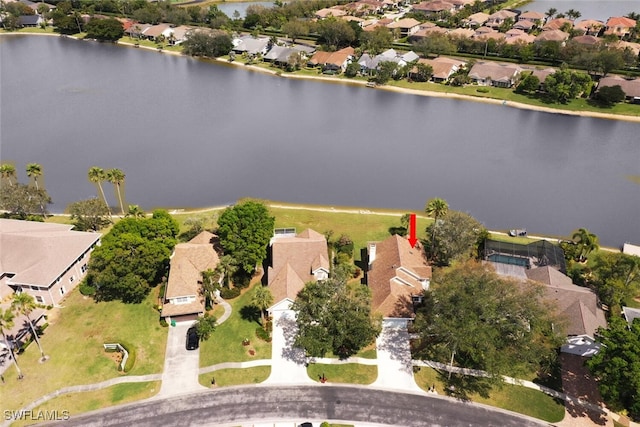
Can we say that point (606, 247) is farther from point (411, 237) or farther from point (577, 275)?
point (411, 237)

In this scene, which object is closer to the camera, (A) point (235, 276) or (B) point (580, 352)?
(B) point (580, 352)

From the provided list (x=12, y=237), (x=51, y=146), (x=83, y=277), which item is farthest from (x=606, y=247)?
(x=51, y=146)

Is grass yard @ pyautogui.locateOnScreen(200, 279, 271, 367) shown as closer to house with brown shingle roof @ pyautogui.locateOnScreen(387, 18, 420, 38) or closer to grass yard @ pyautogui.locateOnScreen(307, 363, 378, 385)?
grass yard @ pyautogui.locateOnScreen(307, 363, 378, 385)

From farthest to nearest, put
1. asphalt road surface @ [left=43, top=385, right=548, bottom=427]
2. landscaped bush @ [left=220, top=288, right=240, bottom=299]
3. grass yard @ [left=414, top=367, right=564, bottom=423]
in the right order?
1. landscaped bush @ [left=220, top=288, right=240, bottom=299]
2. grass yard @ [left=414, top=367, right=564, bottom=423]
3. asphalt road surface @ [left=43, top=385, right=548, bottom=427]

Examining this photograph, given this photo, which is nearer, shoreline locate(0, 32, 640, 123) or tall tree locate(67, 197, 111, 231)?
tall tree locate(67, 197, 111, 231)

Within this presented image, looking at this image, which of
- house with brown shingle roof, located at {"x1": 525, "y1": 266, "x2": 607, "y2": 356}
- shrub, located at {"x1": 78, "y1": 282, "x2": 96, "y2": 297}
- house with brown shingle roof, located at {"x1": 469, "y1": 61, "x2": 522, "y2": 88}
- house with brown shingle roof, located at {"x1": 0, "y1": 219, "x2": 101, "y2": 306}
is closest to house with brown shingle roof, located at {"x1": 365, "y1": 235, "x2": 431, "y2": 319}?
house with brown shingle roof, located at {"x1": 525, "y1": 266, "x2": 607, "y2": 356}

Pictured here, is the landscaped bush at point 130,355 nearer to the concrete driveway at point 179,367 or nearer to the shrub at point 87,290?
the concrete driveway at point 179,367
